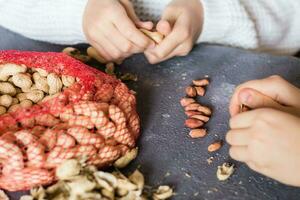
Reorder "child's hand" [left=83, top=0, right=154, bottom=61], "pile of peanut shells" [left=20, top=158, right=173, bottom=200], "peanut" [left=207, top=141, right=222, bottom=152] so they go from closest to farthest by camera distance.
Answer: "pile of peanut shells" [left=20, top=158, right=173, bottom=200]
"peanut" [left=207, top=141, right=222, bottom=152]
"child's hand" [left=83, top=0, right=154, bottom=61]

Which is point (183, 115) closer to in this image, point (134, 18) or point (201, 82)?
point (201, 82)

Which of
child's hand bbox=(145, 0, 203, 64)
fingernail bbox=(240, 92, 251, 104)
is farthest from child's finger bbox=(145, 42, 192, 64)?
fingernail bbox=(240, 92, 251, 104)

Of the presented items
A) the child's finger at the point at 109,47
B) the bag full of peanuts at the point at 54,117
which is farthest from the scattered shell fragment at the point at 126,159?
the child's finger at the point at 109,47

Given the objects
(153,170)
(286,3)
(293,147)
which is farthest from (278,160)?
(286,3)

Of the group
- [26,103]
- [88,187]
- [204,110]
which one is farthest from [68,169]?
[204,110]

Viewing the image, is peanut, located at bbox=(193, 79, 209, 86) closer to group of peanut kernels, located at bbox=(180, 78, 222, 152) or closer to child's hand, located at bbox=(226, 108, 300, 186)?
group of peanut kernels, located at bbox=(180, 78, 222, 152)

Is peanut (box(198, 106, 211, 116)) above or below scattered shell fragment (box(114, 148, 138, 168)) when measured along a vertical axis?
above

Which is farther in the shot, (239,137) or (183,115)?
(183,115)
